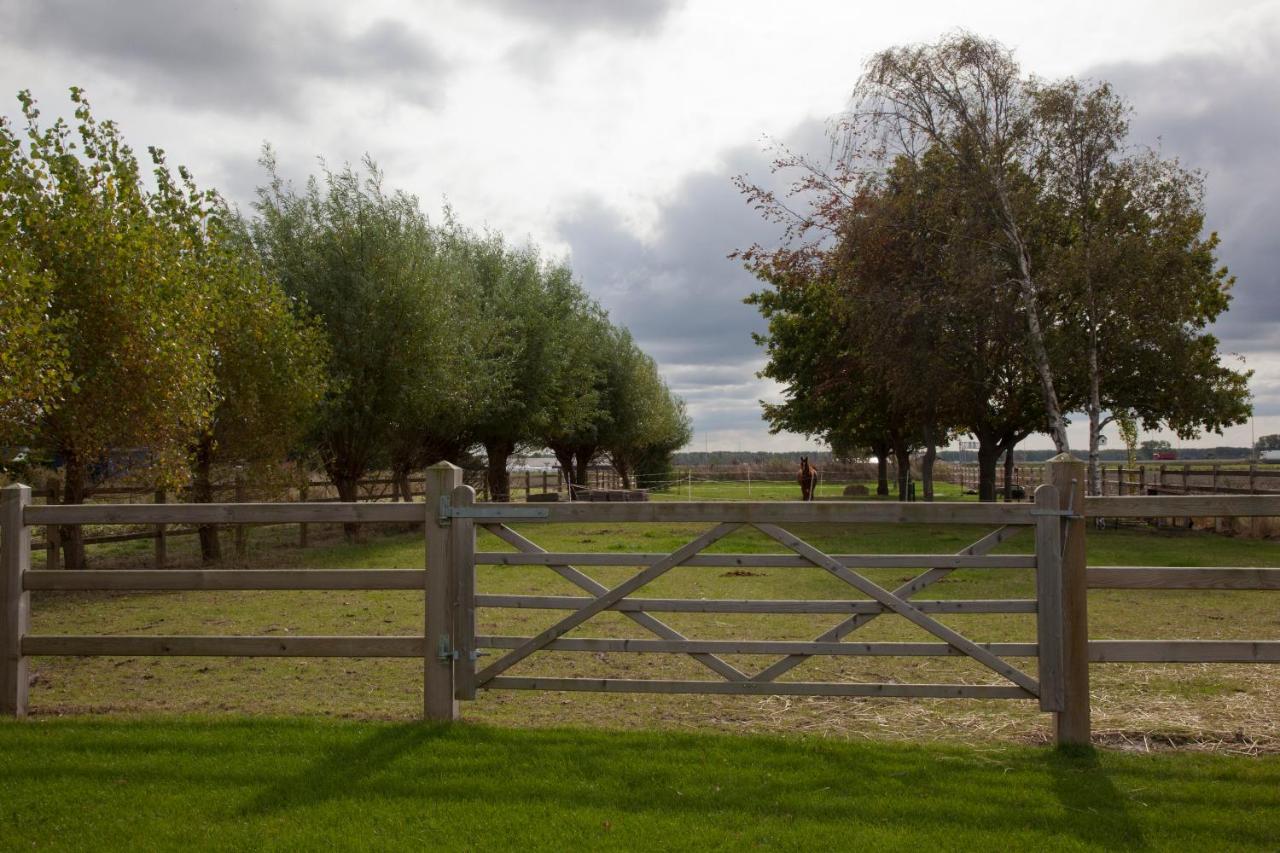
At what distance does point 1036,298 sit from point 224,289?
17490 millimetres

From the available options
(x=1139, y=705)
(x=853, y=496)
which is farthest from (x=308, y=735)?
(x=853, y=496)

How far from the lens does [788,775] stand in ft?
16.1

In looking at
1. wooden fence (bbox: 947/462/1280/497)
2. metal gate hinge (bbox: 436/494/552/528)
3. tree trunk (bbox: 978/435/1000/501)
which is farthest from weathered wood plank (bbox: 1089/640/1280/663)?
tree trunk (bbox: 978/435/1000/501)

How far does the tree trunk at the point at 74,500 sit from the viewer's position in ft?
48.1

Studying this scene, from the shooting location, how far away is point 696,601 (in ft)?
18.3

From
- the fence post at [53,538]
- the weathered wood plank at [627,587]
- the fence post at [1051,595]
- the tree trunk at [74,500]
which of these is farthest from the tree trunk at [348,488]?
the fence post at [1051,595]

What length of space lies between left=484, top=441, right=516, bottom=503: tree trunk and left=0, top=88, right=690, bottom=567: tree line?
70mm

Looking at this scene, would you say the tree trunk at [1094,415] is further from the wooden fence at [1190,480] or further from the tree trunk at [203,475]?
the tree trunk at [203,475]

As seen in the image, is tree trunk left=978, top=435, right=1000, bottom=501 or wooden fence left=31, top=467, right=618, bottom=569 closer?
wooden fence left=31, top=467, right=618, bottom=569

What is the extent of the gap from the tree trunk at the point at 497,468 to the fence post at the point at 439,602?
85.9ft

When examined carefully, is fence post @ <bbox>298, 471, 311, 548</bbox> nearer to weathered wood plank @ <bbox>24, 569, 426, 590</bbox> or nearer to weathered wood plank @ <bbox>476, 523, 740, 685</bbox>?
weathered wood plank @ <bbox>24, 569, 426, 590</bbox>

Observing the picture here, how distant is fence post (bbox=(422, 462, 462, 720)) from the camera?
5668 millimetres

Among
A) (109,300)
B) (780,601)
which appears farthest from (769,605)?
(109,300)

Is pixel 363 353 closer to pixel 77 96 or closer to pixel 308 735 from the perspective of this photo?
pixel 77 96
